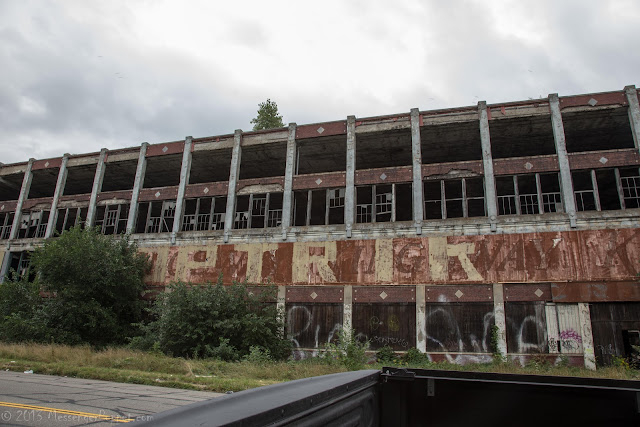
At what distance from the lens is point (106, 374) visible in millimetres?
11367

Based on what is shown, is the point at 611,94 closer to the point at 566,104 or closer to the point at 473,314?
the point at 566,104

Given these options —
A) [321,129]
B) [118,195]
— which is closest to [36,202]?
[118,195]

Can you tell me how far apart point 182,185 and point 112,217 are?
223 inches

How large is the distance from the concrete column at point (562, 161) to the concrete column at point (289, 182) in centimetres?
1212

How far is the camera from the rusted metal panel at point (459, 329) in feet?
56.9

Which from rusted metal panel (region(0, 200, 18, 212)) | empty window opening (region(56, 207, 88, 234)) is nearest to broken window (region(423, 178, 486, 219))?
empty window opening (region(56, 207, 88, 234))

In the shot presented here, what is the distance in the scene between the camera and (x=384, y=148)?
79.5 ft

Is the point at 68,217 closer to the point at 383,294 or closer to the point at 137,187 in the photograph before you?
the point at 137,187

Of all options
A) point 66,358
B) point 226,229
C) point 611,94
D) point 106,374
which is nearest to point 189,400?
point 106,374

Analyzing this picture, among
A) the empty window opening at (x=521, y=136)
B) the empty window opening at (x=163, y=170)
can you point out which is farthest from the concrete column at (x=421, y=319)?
the empty window opening at (x=163, y=170)

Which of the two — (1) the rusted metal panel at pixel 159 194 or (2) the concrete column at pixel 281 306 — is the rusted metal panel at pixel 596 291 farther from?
(1) the rusted metal panel at pixel 159 194

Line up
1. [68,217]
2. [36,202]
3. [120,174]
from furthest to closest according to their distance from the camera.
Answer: [120,174], [68,217], [36,202]

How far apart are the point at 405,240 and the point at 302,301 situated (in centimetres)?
579

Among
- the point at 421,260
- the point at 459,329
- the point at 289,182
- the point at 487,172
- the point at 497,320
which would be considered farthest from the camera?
the point at 289,182
